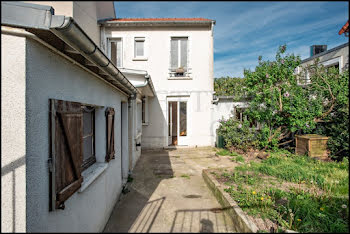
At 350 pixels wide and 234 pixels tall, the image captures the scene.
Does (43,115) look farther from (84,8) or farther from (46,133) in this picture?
(84,8)

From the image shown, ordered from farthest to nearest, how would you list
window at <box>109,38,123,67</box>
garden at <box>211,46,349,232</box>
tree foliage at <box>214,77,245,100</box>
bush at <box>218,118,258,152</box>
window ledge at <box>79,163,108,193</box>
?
window at <box>109,38,123,67</box> → tree foliage at <box>214,77,245,100</box> → bush at <box>218,118,258,152</box> → garden at <box>211,46,349,232</box> → window ledge at <box>79,163,108,193</box>

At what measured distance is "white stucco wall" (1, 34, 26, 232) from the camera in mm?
1288

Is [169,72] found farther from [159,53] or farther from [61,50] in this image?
[61,50]

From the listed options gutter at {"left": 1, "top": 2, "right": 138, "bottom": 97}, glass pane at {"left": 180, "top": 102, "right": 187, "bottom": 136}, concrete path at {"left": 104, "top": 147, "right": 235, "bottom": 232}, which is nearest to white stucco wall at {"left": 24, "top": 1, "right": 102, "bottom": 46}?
gutter at {"left": 1, "top": 2, "right": 138, "bottom": 97}

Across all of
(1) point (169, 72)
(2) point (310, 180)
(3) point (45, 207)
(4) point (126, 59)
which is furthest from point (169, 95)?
(3) point (45, 207)

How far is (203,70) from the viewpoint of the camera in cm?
1025

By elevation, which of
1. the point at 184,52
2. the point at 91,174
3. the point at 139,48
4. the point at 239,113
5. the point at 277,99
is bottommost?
the point at 91,174

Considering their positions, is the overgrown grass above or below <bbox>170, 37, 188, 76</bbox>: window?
below

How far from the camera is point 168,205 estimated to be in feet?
12.5

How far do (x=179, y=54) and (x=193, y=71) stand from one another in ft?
4.14

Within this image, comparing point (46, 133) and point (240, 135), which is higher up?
point (46, 133)

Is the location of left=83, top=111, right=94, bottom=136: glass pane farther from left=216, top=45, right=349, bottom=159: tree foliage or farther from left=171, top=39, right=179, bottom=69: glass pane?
left=171, top=39, right=179, bottom=69: glass pane

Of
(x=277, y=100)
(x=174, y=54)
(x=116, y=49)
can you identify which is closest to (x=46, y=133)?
(x=277, y=100)

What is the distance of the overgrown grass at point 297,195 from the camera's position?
2576 mm
